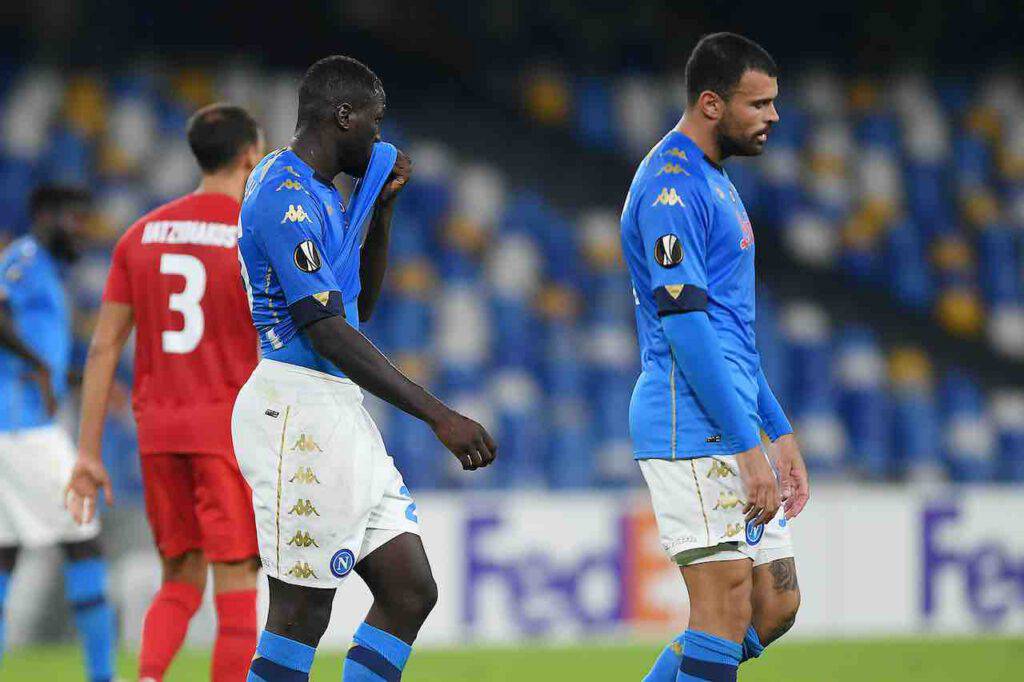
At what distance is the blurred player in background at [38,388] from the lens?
6.14m

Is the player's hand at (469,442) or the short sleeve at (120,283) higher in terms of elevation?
the short sleeve at (120,283)

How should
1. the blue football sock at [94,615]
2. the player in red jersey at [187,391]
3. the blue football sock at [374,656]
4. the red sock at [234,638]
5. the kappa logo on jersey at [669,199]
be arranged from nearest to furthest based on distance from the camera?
the blue football sock at [374,656] → the kappa logo on jersey at [669,199] → the red sock at [234,638] → the player in red jersey at [187,391] → the blue football sock at [94,615]

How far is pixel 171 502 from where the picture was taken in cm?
477

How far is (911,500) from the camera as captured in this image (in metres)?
9.45

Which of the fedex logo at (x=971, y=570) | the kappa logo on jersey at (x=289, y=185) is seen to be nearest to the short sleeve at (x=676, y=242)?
the kappa logo on jersey at (x=289, y=185)

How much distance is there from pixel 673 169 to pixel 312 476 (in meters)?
1.23

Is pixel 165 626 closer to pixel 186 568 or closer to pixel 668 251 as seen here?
pixel 186 568

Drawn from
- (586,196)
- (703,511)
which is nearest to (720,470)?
(703,511)

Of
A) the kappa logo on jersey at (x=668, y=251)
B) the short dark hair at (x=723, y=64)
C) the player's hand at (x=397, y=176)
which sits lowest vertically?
the kappa logo on jersey at (x=668, y=251)

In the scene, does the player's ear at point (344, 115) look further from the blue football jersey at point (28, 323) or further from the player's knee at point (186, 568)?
the blue football jersey at point (28, 323)

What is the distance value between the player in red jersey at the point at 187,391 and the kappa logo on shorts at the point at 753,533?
61.8 inches

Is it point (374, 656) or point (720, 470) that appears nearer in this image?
point (374, 656)

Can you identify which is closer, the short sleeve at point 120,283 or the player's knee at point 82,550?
the short sleeve at point 120,283

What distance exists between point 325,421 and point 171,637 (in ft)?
4.67
